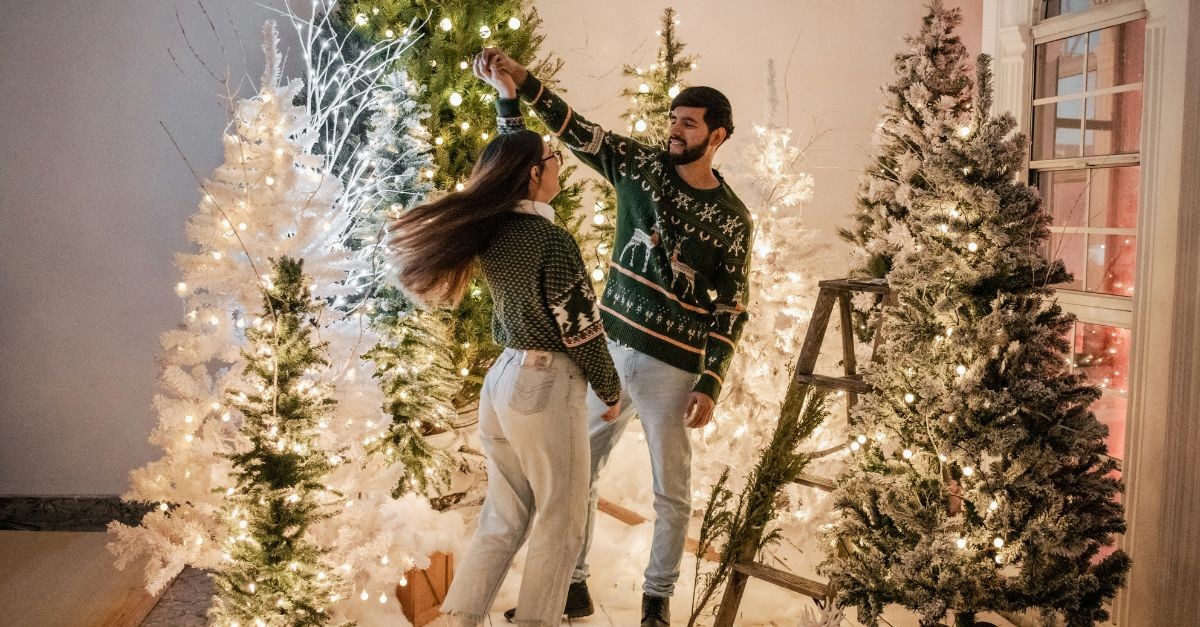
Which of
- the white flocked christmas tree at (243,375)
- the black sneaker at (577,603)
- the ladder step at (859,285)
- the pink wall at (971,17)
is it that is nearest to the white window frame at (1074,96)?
the ladder step at (859,285)

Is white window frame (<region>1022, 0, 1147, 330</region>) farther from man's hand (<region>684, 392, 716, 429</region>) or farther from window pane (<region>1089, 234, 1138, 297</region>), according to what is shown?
man's hand (<region>684, 392, 716, 429</region>)

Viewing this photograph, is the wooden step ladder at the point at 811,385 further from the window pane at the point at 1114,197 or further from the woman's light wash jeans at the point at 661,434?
the window pane at the point at 1114,197

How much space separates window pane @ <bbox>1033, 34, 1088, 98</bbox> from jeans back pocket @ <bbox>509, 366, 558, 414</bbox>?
2.78 meters

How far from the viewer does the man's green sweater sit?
118 inches

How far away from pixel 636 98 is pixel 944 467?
230 centimetres

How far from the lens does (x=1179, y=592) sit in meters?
2.93

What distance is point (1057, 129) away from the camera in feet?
12.6

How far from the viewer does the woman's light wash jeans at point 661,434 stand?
2990mm

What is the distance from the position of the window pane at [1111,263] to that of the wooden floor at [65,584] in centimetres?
403

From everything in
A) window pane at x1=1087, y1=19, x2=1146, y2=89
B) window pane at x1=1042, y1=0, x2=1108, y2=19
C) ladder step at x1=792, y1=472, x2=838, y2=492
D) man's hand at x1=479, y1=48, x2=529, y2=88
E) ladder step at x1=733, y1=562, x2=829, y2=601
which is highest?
window pane at x1=1042, y1=0, x2=1108, y2=19

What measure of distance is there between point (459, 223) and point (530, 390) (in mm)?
508

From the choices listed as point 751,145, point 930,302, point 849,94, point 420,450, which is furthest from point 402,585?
point 849,94

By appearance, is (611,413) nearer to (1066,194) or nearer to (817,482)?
(817,482)

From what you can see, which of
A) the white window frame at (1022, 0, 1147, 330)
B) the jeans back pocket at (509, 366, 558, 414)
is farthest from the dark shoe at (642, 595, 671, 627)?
the white window frame at (1022, 0, 1147, 330)
